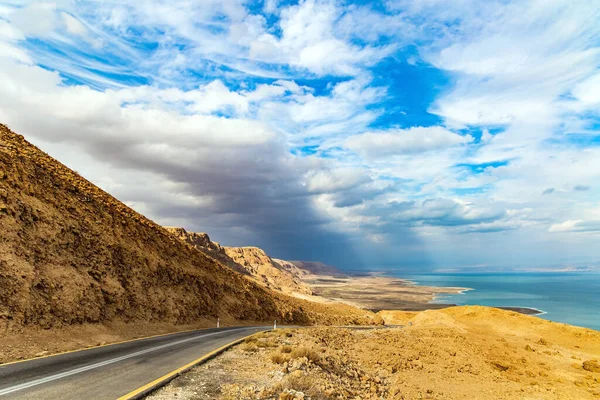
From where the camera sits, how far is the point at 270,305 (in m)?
51.0

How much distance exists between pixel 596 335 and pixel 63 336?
2247 inches

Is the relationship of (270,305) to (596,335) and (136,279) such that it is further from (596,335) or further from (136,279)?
(596,335)

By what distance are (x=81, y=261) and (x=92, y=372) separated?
56.3ft

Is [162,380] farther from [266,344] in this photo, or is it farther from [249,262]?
[249,262]

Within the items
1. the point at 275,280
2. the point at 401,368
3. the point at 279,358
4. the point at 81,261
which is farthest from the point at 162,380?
the point at 275,280

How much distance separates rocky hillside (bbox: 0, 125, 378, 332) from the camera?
19672 mm

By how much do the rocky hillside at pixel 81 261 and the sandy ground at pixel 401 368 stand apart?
12.0 meters

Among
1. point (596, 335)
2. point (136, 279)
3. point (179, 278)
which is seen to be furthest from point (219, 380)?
point (596, 335)

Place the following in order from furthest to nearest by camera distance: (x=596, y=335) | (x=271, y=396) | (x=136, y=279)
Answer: (x=596, y=335) < (x=136, y=279) < (x=271, y=396)

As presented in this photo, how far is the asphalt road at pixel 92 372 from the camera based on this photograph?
8961 millimetres

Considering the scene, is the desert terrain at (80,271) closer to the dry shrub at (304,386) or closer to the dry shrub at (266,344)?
the dry shrub at (266,344)

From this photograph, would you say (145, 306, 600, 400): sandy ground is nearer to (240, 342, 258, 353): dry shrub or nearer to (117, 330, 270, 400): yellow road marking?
(240, 342, 258, 353): dry shrub

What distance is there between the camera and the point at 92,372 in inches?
438

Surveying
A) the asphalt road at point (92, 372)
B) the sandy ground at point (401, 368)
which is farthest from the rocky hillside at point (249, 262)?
the asphalt road at point (92, 372)
